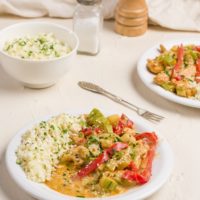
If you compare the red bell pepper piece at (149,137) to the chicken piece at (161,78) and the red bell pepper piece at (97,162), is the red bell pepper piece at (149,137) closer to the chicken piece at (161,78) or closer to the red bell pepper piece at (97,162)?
the red bell pepper piece at (97,162)

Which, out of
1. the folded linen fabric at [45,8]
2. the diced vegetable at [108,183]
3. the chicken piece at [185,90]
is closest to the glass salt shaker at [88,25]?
the folded linen fabric at [45,8]

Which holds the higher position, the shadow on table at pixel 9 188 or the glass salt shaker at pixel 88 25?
the glass salt shaker at pixel 88 25

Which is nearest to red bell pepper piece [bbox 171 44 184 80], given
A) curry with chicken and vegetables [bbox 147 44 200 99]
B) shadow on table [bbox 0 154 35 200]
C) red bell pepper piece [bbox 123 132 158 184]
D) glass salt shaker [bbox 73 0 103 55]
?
curry with chicken and vegetables [bbox 147 44 200 99]

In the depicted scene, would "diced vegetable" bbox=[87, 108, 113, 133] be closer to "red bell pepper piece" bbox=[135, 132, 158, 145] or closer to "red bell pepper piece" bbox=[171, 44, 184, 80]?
"red bell pepper piece" bbox=[135, 132, 158, 145]

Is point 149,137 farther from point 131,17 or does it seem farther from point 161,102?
point 131,17

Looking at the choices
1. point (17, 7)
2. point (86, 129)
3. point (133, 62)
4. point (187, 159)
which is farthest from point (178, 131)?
point (17, 7)

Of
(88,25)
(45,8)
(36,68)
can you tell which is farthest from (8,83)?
(45,8)

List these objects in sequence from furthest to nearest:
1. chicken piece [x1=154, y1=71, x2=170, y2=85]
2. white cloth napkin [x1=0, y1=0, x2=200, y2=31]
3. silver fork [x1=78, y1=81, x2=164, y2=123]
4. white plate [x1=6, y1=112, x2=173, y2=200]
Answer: white cloth napkin [x1=0, y1=0, x2=200, y2=31]
chicken piece [x1=154, y1=71, x2=170, y2=85]
silver fork [x1=78, y1=81, x2=164, y2=123]
white plate [x1=6, y1=112, x2=173, y2=200]

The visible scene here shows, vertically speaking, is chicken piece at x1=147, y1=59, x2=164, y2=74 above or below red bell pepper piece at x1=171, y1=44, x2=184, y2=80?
below
